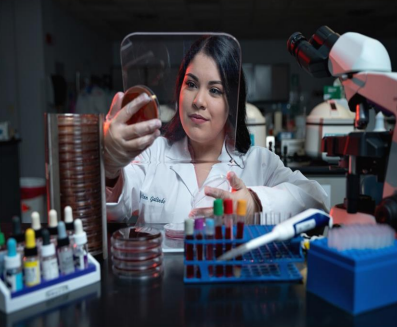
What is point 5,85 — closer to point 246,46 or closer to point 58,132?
point 58,132

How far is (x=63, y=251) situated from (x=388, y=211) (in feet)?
2.41

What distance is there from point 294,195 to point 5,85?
453 centimetres

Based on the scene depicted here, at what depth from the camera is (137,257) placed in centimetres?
97

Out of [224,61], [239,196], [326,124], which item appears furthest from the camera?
[326,124]

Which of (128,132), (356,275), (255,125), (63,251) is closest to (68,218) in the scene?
(63,251)

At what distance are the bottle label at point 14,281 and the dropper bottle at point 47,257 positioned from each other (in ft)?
0.17

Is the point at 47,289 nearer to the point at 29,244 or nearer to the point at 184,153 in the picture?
the point at 29,244

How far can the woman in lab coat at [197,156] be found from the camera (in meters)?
1.15

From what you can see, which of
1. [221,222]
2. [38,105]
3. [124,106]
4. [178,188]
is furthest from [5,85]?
[221,222]

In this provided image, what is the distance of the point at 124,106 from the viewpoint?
1.17 metres

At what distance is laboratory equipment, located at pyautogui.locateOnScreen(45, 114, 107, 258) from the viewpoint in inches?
40.8

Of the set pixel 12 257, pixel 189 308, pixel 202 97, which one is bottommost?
pixel 189 308

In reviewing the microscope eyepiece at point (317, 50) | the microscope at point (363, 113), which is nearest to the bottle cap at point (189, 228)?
the microscope at point (363, 113)

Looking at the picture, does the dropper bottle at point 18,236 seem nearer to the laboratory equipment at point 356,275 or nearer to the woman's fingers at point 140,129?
the woman's fingers at point 140,129
